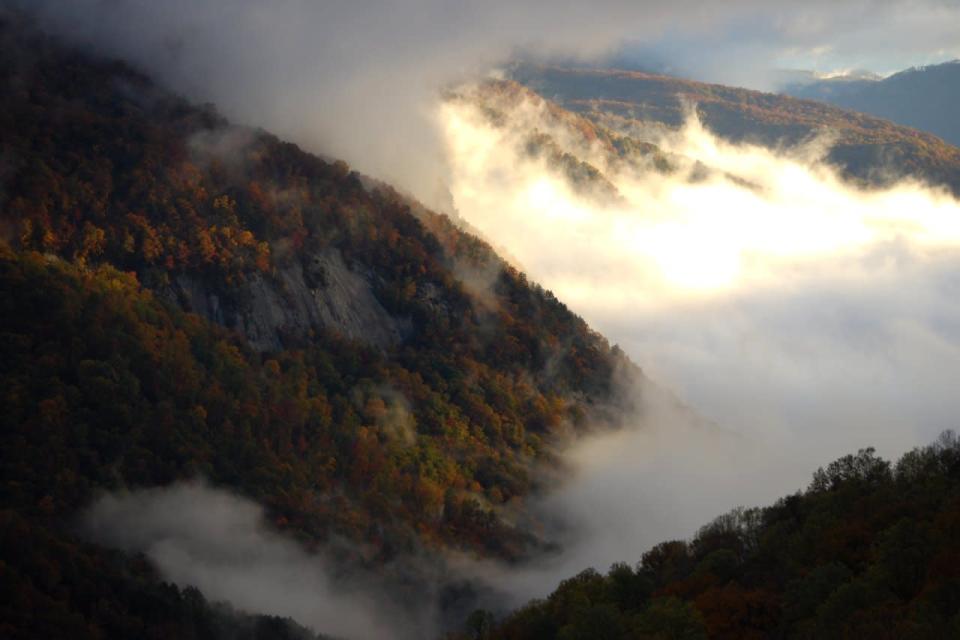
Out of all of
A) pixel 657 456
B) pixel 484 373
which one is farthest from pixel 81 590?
pixel 657 456

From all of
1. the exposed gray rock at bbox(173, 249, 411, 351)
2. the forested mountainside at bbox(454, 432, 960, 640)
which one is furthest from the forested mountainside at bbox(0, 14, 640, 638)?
the forested mountainside at bbox(454, 432, 960, 640)

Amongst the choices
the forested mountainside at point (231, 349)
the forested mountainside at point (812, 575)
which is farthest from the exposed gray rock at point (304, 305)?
the forested mountainside at point (812, 575)

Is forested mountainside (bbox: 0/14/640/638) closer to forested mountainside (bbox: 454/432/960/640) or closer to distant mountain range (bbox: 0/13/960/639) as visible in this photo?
distant mountain range (bbox: 0/13/960/639)

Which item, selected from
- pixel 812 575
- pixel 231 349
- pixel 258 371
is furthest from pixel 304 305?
pixel 812 575

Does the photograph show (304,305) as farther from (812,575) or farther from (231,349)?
(812,575)

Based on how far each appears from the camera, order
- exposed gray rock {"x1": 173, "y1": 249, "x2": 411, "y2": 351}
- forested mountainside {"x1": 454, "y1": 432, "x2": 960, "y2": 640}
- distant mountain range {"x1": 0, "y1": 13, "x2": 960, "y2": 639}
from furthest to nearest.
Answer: exposed gray rock {"x1": 173, "y1": 249, "x2": 411, "y2": 351}
distant mountain range {"x1": 0, "y1": 13, "x2": 960, "y2": 639}
forested mountainside {"x1": 454, "y1": 432, "x2": 960, "y2": 640}

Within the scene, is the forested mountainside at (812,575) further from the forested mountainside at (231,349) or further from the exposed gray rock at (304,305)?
the exposed gray rock at (304,305)
